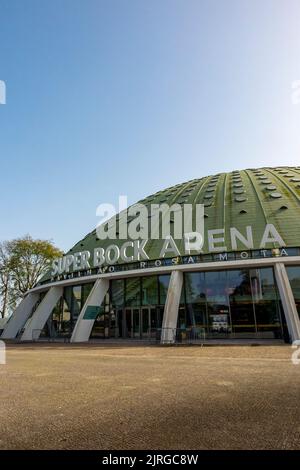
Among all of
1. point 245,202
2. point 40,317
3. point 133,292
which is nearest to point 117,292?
point 133,292

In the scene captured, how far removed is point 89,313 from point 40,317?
7.55 meters

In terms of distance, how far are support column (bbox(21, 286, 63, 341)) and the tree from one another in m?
21.5

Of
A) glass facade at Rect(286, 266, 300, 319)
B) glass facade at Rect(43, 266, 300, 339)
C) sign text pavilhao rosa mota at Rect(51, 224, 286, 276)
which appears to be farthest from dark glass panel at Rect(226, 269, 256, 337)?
glass facade at Rect(286, 266, 300, 319)

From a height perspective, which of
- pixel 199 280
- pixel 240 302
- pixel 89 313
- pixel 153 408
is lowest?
pixel 153 408

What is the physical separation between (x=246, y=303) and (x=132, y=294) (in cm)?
1167

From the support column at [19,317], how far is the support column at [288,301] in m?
32.4

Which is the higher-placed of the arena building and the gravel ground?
the arena building

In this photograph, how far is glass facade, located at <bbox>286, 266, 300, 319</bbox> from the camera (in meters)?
28.6

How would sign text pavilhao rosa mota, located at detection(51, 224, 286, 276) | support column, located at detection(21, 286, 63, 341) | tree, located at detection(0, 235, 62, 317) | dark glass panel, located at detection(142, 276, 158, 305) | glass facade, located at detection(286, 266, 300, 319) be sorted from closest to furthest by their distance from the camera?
glass facade, located at detection(286, 266, 300, 319) → sign text pavilhao rosa mota, located at detection(51, 224, 286, 276) → dark glass panel, located at detection(142, 276, 158, 305) → support column, located at detection(21, 286, 63, 341) → tree, located at detection(0, 235, 62, 317)

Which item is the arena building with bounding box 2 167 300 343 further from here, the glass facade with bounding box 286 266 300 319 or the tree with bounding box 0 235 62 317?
the tree with bounding box 0 235 62 317

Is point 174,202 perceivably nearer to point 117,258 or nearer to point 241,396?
point 117,258

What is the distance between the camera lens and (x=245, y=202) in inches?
1481

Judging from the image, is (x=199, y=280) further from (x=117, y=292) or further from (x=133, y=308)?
(x=117, y=292)
